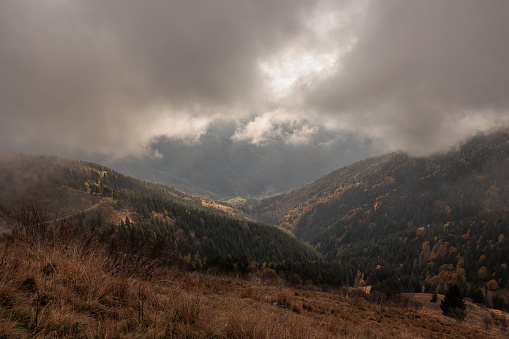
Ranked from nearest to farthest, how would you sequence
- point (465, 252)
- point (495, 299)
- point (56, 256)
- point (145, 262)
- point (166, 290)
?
point (56, 256) → point (166, 290) → point (145, 262) → point (495, 299) → point (465, 252)

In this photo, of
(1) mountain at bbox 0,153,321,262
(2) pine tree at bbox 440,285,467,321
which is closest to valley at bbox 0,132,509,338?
(1) mountain at bbox 0,153,321,262

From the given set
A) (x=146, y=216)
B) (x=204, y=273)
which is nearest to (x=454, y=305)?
(x=204, y=273)

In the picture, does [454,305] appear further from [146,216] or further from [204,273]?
[146,216]

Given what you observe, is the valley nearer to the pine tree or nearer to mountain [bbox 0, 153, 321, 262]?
mountain [bbox 0, 153, 321, 262]

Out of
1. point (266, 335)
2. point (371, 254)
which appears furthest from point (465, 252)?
point (266, 335)

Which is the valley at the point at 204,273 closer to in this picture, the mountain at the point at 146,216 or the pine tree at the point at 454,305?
the mountain at the point at 146,216

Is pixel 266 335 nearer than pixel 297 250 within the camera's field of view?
Yes

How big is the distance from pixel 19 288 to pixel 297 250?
17804 centimetres

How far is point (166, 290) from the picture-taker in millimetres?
5852

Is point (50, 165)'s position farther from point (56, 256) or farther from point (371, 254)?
point (371, 254)

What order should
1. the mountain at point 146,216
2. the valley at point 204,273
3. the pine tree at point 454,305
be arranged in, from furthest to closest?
1. the mountain at point 146,216
2. the pine tree at point 454,305
3. the valley at point 204,273

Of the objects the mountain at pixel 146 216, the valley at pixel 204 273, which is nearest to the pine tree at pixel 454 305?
the valley at pixel 204 273

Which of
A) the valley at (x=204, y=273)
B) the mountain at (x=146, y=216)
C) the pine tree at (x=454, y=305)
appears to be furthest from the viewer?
the mountain at (x=146, y=216)

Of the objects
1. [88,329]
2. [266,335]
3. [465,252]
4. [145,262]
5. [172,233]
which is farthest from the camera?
[465,252]
